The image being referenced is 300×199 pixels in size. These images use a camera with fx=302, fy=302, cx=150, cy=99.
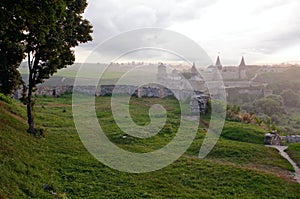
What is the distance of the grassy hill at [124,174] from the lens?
365 inches

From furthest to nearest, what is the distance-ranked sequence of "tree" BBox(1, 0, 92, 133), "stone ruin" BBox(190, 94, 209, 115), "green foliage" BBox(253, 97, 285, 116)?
"green foliage" BBox(253, 97, 285, 116), "stone ruin" BBox(190, 94, 209, 115), "tree" BBox(1, 0, 92, 133)

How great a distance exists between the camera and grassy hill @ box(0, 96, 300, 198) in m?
9.27

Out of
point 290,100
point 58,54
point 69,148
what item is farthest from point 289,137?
point 290,100

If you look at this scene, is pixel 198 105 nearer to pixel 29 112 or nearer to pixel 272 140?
pixel 272 140

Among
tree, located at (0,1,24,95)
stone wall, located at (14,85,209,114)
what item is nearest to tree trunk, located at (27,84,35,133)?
tree, located at (0,1,24,95)

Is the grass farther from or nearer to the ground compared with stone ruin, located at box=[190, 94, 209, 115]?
Answer: nearer to the ground

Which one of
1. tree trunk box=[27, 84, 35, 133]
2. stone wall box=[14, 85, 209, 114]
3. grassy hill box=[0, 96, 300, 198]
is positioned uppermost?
stone wall box=[14, 85, 209, 114]

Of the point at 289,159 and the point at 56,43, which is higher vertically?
the point at 56,43

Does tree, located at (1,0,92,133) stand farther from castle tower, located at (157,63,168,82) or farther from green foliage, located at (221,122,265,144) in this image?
castle tower, located at (157,63,168,82)

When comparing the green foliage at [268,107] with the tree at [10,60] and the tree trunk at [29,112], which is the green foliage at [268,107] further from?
the tree at [10,60]

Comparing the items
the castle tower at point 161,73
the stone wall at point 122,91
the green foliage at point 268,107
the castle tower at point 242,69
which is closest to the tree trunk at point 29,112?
the stone wall at point 122,91

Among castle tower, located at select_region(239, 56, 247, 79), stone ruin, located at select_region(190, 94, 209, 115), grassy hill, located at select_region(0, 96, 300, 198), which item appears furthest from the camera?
castle tower, located at select_region(239, 56, 247, 79)

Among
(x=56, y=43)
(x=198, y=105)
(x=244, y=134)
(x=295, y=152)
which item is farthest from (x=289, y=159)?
(x=56, y=43)

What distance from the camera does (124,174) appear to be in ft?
36.1
